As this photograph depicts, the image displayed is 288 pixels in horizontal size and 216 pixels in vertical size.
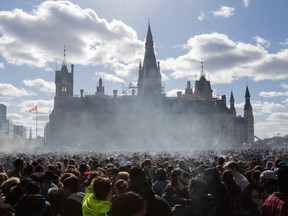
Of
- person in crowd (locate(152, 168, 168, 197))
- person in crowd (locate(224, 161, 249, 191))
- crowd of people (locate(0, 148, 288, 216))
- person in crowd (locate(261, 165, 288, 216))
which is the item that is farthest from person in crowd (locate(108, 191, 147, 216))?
person in crowd (locate(224, 161, 249, 191))

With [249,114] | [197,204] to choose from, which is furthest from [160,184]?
[249,114]

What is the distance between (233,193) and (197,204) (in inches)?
91.0

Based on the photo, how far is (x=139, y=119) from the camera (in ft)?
339

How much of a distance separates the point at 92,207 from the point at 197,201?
149 cm

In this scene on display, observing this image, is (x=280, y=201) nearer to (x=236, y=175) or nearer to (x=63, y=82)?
(x=236, y=175)

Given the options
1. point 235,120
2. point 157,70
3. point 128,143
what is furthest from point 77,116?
point 235,120

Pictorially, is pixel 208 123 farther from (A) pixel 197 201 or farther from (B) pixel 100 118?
(A) pixel 197 201

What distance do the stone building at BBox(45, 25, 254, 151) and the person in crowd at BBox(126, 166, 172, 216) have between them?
91828 millimetres

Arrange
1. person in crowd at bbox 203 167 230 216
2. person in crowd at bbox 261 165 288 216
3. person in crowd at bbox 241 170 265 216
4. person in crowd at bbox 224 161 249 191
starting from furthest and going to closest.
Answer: person in crowd at bbox 224 161 249 191
person in crowd at bbox 241 170 265 216
person in crowd at bbox 203 167 230 216
person in crowd at bbox 261 165 288 216

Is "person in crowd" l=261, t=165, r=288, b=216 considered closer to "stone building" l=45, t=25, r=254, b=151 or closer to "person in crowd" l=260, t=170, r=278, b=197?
"person in crowd" l=260, t=170, r=278, b=197

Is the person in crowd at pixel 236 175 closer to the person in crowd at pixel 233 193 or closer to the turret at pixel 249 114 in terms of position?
the person in crowd at pixel 233 193

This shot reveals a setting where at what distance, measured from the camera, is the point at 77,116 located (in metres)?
103

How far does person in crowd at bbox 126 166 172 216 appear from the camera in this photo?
5.33 m

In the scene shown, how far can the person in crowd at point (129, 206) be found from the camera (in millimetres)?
3850
